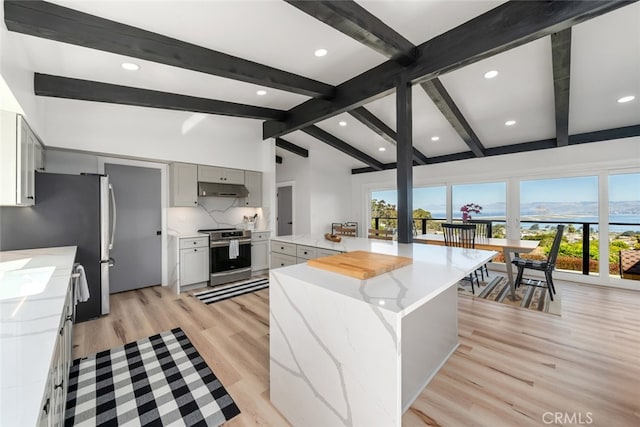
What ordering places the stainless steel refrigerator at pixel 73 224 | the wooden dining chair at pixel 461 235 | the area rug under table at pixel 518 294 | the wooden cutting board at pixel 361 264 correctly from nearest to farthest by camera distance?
1. the wooden cutting board at pixel 361 264
2. the stainless steel refrigerator at pixel 73 224
3. the area rug under table at pixel 518 294
4. the wooden dining chair at pixel 461 235

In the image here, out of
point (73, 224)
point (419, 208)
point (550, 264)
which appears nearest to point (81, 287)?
point (73, 224)

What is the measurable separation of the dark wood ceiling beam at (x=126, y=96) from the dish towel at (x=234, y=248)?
202 cm

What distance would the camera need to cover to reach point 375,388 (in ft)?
3.58

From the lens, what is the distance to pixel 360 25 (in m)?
1.94

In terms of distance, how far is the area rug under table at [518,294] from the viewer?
10.8ft

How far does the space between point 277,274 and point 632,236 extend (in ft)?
18.1

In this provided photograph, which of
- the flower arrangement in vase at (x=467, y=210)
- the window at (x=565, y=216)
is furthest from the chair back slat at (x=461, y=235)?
the window at (x=565, y=216)

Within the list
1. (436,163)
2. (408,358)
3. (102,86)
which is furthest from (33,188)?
(436,163)

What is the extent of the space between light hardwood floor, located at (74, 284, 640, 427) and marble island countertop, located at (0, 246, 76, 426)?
1064mm

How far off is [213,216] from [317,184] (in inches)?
102

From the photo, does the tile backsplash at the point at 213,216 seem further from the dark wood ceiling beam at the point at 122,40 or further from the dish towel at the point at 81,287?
the dark wood ceiling beam at the point at 122,40

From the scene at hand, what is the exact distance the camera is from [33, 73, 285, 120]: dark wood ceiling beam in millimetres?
2660

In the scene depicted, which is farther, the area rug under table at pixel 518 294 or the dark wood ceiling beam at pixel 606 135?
the dark wood ceiling beam at pixel 606 135

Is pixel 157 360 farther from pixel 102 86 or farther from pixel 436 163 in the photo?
pixel 436 163
